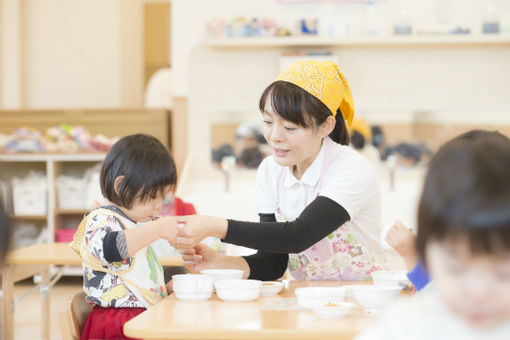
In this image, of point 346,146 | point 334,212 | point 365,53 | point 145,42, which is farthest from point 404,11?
point 145,42

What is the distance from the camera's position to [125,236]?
1766mm

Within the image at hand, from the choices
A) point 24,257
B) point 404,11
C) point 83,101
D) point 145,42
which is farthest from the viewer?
point 145,42

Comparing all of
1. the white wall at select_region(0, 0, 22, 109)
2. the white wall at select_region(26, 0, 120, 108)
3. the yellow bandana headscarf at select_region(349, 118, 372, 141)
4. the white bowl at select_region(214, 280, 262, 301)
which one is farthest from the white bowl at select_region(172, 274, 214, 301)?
the white wall at select_region(26, 0, 120, 108)

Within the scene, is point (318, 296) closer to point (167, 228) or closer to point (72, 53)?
point (167, 228)

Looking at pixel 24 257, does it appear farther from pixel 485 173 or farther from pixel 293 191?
pixel 485 173

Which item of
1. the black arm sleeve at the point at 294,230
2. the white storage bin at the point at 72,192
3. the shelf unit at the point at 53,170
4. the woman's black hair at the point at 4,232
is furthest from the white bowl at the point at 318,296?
the white storage bin at the point at 72,192

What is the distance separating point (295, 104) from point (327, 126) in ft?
0.49

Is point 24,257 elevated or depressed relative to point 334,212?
depressed

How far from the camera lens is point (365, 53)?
16.4 ft

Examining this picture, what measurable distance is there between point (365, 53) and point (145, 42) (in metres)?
3.55

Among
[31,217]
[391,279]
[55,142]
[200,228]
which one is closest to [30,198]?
[31,217]

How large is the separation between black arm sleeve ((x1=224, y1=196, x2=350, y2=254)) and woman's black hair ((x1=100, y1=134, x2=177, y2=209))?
26cm

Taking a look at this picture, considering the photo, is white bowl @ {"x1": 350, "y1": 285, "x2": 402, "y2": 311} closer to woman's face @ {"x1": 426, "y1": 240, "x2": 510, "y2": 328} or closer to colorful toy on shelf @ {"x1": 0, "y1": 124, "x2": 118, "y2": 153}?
woman's face @ {"x1": 426, "y1": 240, "x2": 510, "y2": 328}

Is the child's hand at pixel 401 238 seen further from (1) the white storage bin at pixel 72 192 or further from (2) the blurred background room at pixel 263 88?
(1) the white storage bin at pixel 72 192
